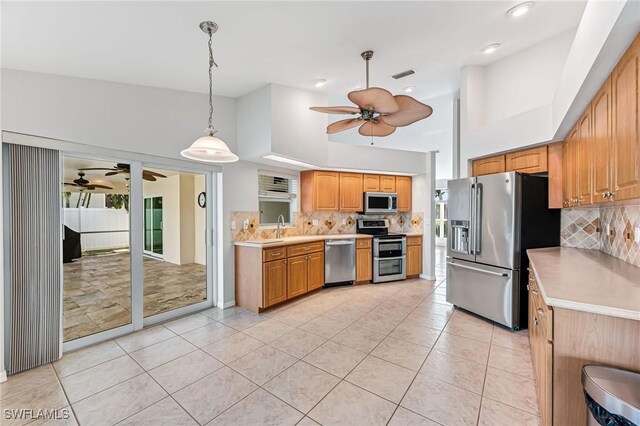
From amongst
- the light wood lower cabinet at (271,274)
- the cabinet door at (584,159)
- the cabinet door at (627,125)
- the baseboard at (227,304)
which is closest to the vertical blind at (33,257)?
the baseboard at (227,304)

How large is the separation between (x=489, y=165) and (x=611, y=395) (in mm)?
3091

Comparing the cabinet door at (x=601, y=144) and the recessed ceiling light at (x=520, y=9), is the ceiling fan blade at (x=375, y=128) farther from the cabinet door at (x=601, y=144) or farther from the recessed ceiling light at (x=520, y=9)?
the cabinet door at (x=601, y=144)

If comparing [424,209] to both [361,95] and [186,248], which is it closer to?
[361,95]

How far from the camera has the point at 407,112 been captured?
2.81 m

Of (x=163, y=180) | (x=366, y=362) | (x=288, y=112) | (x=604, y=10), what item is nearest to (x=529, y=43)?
(x=604, y=10)

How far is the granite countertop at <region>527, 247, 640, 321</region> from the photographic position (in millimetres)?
1299

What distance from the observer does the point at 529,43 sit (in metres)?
3.19

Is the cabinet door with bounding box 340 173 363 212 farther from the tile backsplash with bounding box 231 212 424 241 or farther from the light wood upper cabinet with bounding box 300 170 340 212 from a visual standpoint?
the tile backsplash with bounding box 231 212 424 241

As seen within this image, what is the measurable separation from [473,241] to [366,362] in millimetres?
2055

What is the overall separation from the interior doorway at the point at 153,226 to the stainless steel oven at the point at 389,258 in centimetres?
356

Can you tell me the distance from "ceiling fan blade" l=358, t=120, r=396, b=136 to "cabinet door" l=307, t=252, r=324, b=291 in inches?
84.5

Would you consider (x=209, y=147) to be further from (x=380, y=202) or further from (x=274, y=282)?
(x=380, y=202)

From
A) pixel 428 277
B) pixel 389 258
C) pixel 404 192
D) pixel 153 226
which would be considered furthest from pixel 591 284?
pixel 153 226

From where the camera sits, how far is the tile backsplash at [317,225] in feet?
13.7
